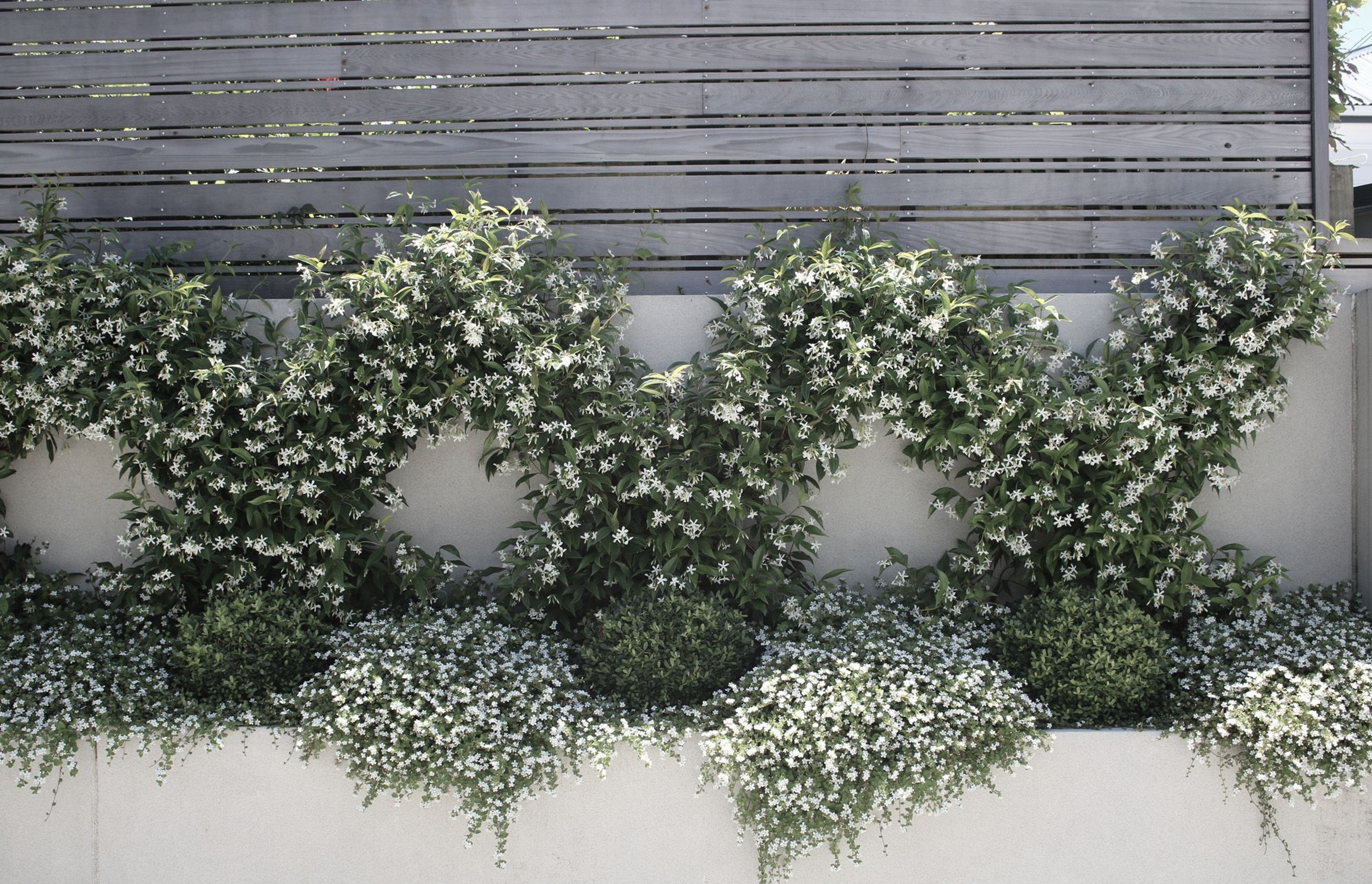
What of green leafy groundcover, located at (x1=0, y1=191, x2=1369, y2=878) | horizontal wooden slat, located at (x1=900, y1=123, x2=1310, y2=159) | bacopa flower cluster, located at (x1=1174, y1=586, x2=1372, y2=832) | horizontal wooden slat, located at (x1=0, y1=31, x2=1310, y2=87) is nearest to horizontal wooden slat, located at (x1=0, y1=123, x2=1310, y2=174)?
horizontal wooden slat, located at (x1=900, y1=123, x2=1310, y2=159)

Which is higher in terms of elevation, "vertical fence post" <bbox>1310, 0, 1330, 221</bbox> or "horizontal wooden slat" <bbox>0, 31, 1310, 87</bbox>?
"horizontal wooden slat" <bbox>0, 31, 1310, 87</bbox>

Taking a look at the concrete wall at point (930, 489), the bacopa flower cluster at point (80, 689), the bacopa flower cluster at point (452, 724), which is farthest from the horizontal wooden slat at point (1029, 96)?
the bacopa flower cluster at point (80, 689)

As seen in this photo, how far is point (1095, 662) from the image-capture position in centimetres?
279

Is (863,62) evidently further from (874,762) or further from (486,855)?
(486,855)

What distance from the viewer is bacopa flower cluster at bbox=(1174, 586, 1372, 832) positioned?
2.58m

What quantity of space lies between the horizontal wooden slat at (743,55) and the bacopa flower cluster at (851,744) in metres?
2.15

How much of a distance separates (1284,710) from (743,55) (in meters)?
2.71

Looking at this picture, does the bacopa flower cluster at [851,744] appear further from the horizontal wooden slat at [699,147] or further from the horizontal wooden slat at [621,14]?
the horizontal wooden slat at [621,14]

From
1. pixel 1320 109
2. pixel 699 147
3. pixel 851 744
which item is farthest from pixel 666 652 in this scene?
pixel 1320 109

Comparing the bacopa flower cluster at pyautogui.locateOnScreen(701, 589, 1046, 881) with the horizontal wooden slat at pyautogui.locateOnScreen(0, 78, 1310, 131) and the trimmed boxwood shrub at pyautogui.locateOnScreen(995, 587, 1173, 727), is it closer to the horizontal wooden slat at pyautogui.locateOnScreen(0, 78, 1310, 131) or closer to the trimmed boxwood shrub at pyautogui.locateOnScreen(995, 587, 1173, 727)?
the trimmed boxwood shrub at pyautogui.locateOnScreen(995, 587, 1173, 727)

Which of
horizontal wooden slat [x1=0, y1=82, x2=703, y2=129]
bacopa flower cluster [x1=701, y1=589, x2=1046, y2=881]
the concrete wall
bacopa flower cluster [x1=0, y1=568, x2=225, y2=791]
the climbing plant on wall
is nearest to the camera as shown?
bacopa flower cluster [x1=701, y1=589, x2=1046, y2=881]

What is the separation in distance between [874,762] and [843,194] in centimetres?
196

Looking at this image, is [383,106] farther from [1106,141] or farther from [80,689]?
[1106,141]

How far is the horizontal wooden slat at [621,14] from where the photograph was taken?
3455mm
